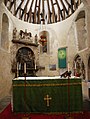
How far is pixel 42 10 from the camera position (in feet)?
48.9

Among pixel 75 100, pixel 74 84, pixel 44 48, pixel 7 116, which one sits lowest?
pixel 7 116

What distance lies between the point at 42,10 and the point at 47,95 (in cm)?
1121

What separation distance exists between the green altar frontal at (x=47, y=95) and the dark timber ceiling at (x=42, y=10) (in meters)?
9.40

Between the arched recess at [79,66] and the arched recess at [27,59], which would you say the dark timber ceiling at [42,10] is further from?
the arched recess at [79,66]

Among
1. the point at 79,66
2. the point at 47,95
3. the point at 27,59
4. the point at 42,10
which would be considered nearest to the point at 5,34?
the point at 27,59

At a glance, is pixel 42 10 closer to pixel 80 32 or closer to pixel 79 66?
pixel 80 32

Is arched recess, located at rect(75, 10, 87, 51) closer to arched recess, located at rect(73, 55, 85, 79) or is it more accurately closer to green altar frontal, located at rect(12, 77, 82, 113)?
arched recess, located at rect(73, 55, 85, 79)

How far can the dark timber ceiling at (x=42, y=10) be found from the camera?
540 inches

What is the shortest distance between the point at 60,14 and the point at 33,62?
15.4ft

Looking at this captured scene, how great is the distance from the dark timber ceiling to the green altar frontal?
9.40m

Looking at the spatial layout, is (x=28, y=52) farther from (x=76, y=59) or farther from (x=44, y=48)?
(x=76, y=59)

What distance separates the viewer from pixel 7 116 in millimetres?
5598

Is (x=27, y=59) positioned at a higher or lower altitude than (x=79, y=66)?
higher

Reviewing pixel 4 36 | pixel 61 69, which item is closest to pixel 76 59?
pixel 61 69
